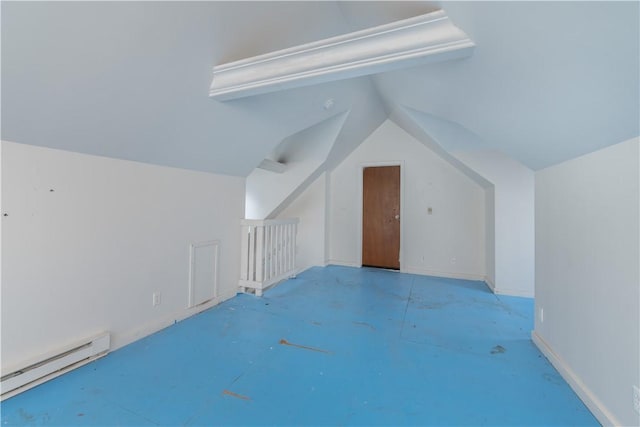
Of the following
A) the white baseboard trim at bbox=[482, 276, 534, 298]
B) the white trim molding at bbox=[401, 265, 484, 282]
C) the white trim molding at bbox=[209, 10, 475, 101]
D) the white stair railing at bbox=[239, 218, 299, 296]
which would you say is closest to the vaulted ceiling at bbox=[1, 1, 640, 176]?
the white trim molding at bbox=[209, 10, 475, 101]

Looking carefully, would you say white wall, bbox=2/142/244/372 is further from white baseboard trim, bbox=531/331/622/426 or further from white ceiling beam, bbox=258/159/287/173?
white baseboard trim, bbox=531/331/622/426

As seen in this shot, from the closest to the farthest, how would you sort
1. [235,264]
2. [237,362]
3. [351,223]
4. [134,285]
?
[237,362] < [134,285] < [235,264] < [351,223]

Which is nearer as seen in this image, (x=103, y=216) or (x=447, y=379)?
(x=447, y=379)

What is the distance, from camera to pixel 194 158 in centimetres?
242

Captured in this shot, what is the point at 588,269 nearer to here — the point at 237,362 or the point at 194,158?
the point at 237,362

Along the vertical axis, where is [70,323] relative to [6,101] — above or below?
below

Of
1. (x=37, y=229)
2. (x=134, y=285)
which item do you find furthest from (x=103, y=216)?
(x=134, y=285)

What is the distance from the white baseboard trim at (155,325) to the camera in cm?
197

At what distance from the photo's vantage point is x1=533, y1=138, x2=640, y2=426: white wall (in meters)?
1.17

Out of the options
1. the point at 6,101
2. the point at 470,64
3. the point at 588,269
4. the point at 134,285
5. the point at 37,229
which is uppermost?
the point at 470,64

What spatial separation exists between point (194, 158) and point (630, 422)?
3.24m

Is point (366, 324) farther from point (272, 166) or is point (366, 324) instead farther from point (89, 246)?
point (272, 166)

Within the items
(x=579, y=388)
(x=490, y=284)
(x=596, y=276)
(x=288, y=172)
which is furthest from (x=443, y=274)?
(x=288, y=172)

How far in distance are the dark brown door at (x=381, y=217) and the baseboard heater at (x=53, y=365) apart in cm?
382
